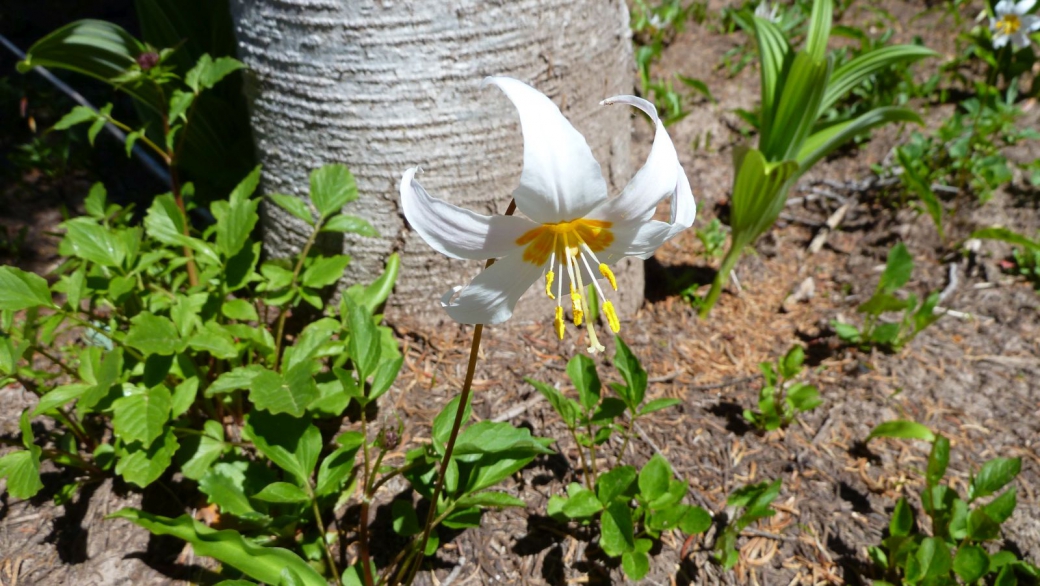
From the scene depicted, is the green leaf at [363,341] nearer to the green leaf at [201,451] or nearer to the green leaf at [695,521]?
the green leaf at [201,451]

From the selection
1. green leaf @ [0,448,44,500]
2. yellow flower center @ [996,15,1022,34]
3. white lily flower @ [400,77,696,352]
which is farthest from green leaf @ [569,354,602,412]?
yellow flower center @ [996,15,1022,34]

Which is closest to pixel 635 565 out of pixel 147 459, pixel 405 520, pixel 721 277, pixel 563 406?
pixel 563 406

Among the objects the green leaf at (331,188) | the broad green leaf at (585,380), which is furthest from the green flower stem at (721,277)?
the green leaf at (331,188)

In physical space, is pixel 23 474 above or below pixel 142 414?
below

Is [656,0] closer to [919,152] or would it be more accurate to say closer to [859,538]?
[919,152]

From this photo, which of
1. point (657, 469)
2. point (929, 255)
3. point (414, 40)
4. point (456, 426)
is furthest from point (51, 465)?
point (929, 255)

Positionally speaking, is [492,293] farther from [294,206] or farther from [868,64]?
[868,64]

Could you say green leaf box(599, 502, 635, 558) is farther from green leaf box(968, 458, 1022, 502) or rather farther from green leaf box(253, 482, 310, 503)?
green leaf box(968, 458, 1022, 502)
